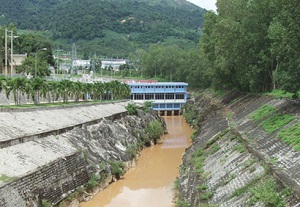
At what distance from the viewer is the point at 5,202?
18047 millimetres

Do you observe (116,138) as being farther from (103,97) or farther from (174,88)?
(174,88)

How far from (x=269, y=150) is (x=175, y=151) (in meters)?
25.9

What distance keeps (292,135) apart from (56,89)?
3286 centimetres

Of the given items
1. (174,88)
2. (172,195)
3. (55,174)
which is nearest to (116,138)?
(172,195)

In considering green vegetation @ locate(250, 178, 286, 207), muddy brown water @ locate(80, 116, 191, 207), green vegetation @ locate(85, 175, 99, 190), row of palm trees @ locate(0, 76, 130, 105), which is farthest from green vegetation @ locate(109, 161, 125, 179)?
green vegetation @ locate(250, 178, 286, 207)

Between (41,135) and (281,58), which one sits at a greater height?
(281,58)

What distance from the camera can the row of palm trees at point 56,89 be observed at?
122 feet

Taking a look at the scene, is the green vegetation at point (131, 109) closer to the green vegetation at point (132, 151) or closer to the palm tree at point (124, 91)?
the green vegetation at point (132, 151)

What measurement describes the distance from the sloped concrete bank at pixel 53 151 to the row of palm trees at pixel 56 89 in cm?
426

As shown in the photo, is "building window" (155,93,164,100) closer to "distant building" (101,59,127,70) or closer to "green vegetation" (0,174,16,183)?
"green vegetation" (0,174,16,183)

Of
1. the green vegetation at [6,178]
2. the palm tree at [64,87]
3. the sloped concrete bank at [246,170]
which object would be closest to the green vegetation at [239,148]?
the sloped concrete bank at [246,170]

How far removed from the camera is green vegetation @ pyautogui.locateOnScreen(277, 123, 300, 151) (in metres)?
19.2

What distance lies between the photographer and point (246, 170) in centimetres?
1936

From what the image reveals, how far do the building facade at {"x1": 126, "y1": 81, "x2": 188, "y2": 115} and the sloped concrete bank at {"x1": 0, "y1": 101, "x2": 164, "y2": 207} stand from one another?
137 feet
